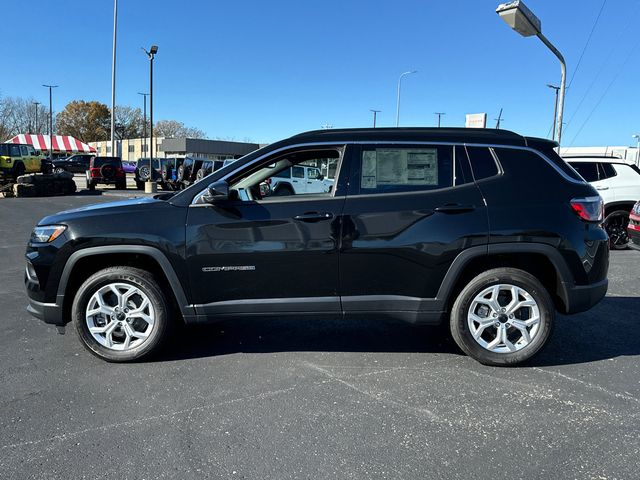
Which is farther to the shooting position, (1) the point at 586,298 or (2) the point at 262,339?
(2) the point at 262,339

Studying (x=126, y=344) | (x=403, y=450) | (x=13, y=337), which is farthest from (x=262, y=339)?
(x=13, y=337)

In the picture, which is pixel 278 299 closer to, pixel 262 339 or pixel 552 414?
pixel 262 339

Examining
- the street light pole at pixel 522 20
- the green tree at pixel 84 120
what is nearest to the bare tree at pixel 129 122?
the green tree at pixel 84 120

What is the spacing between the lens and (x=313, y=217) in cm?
372

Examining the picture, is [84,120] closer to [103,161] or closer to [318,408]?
[103,161]

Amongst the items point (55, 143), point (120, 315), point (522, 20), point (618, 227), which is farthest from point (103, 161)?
point (55, 143)

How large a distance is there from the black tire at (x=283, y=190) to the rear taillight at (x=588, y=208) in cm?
230

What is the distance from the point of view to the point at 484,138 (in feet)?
12.9

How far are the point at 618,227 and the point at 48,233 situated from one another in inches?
400

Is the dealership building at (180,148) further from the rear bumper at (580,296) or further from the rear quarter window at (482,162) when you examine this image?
the rear bumper at (580,296)

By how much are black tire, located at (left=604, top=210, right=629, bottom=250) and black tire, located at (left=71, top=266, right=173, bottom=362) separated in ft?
29.6

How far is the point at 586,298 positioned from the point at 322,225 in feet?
7.29

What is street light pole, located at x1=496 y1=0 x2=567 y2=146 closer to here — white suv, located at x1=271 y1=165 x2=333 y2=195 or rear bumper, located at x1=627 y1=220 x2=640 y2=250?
rear bumper, located at x1=627 y1=220 x2=640 y2=250

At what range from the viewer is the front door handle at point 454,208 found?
3738 mm
